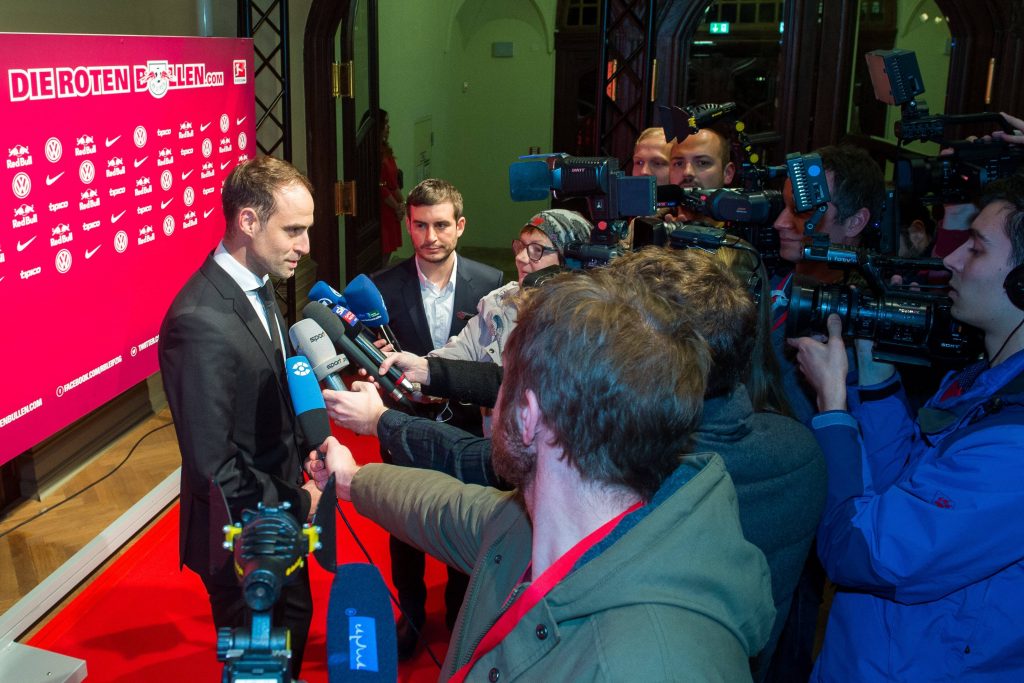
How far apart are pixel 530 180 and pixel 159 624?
2.25 metres

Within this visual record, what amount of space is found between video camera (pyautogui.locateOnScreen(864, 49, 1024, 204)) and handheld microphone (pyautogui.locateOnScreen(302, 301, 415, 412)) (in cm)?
180

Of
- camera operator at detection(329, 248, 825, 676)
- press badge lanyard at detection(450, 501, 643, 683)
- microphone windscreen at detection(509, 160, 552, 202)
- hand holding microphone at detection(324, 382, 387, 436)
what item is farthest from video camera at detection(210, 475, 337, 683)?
microphone windscreen at detection(509, 160, 552, 202)

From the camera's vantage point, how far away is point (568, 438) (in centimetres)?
116

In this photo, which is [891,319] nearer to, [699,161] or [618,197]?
[618,197]

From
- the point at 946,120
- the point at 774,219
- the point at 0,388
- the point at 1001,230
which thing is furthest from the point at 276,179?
the point at 946,120

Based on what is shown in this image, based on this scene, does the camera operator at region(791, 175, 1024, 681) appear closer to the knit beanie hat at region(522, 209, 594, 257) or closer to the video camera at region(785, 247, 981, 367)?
the video camera at region(785, 247, 981, 367)

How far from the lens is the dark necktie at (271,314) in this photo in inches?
103

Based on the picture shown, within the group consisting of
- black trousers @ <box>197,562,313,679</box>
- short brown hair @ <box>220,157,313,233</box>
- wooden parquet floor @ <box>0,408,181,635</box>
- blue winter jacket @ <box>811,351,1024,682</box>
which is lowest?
wooden parquet floor @ <box>0,408,181,635</box>

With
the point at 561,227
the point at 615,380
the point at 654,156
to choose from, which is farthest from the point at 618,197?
the point at 654,156

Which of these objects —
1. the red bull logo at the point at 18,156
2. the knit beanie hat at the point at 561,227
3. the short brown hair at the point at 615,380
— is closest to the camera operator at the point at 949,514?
the short brown hair at the point at 615,380

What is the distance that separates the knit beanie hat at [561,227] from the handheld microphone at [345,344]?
0.89 m

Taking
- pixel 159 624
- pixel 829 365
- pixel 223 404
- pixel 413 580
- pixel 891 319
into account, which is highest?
pixel 891 319

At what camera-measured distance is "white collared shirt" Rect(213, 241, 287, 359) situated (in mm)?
2564

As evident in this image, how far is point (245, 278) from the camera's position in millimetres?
2590
